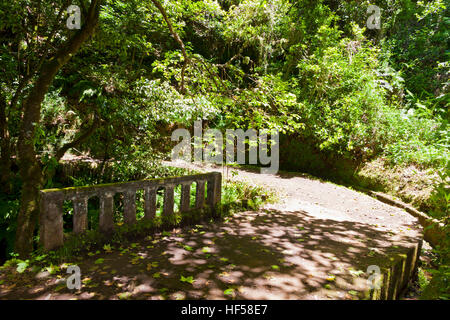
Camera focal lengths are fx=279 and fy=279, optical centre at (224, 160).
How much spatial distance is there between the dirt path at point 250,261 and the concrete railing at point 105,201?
1.48ft

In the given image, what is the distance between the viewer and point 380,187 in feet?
32.6

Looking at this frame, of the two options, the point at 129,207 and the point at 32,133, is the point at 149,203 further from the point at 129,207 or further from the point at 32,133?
the point at 32,133

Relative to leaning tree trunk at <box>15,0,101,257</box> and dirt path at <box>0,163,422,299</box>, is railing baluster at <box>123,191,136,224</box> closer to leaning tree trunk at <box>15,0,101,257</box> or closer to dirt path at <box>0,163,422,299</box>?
dirt path at <box>0,163,422,299</box>

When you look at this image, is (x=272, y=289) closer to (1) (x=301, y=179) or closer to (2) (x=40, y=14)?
(2) (x=40, y=14)

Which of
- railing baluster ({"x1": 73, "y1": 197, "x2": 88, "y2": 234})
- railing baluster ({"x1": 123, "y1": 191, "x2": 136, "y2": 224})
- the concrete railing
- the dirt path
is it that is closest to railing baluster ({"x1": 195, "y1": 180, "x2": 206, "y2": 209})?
the concrete railing

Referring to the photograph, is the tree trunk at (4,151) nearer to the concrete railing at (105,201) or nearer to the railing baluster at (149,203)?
the concrete railing at (105,201)

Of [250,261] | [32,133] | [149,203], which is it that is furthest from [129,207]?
[250,261]

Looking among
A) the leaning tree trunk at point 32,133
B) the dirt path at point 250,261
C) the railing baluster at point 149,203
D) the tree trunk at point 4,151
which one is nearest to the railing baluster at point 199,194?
the dirt path at point 250,261

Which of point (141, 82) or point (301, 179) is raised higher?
point (141, 82)

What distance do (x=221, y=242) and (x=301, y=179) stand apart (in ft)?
23.8

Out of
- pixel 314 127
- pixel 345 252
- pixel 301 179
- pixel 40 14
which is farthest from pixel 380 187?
pixel 40 14

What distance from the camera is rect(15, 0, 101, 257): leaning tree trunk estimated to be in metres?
4.51

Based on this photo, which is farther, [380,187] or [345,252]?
[380,187]

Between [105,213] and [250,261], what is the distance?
239cm
